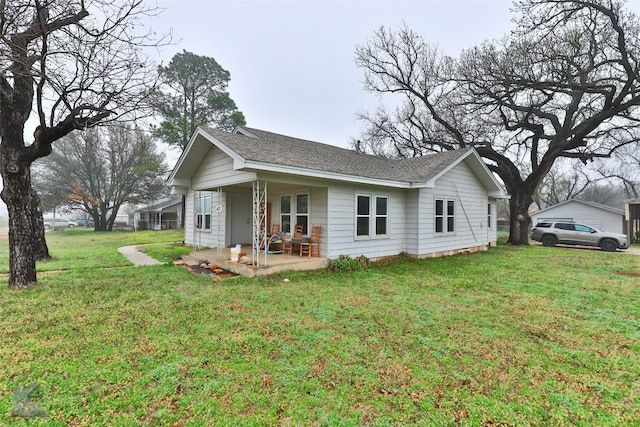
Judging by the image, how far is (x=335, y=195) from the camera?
843 cm

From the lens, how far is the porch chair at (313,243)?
8461mm

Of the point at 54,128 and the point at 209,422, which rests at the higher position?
the point at 54,128

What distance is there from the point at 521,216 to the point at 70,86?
1969 cm

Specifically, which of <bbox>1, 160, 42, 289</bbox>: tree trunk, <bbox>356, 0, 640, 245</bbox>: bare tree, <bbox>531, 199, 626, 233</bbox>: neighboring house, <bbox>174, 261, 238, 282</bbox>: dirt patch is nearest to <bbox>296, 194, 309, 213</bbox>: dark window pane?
<bbox>174, 261, 238, 282</bbox>: dirt patch

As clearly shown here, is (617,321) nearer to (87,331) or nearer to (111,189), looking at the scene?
(87,331)

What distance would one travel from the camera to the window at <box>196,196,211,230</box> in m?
12.0

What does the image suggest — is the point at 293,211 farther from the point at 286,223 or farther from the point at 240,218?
the point at 240,218

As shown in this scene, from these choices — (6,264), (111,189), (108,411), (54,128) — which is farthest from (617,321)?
(111,189)

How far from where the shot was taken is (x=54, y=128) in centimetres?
584

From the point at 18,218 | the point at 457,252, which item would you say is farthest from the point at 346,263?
the point at 18,218

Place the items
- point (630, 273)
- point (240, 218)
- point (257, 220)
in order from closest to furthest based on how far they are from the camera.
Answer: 1. point (257, 220)
2. point (630, 273)
3. point (240, 218)

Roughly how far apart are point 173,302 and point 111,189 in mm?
30189

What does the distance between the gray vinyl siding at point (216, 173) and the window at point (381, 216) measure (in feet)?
14.7

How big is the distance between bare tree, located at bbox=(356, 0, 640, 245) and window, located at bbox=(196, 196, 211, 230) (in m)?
12.7
